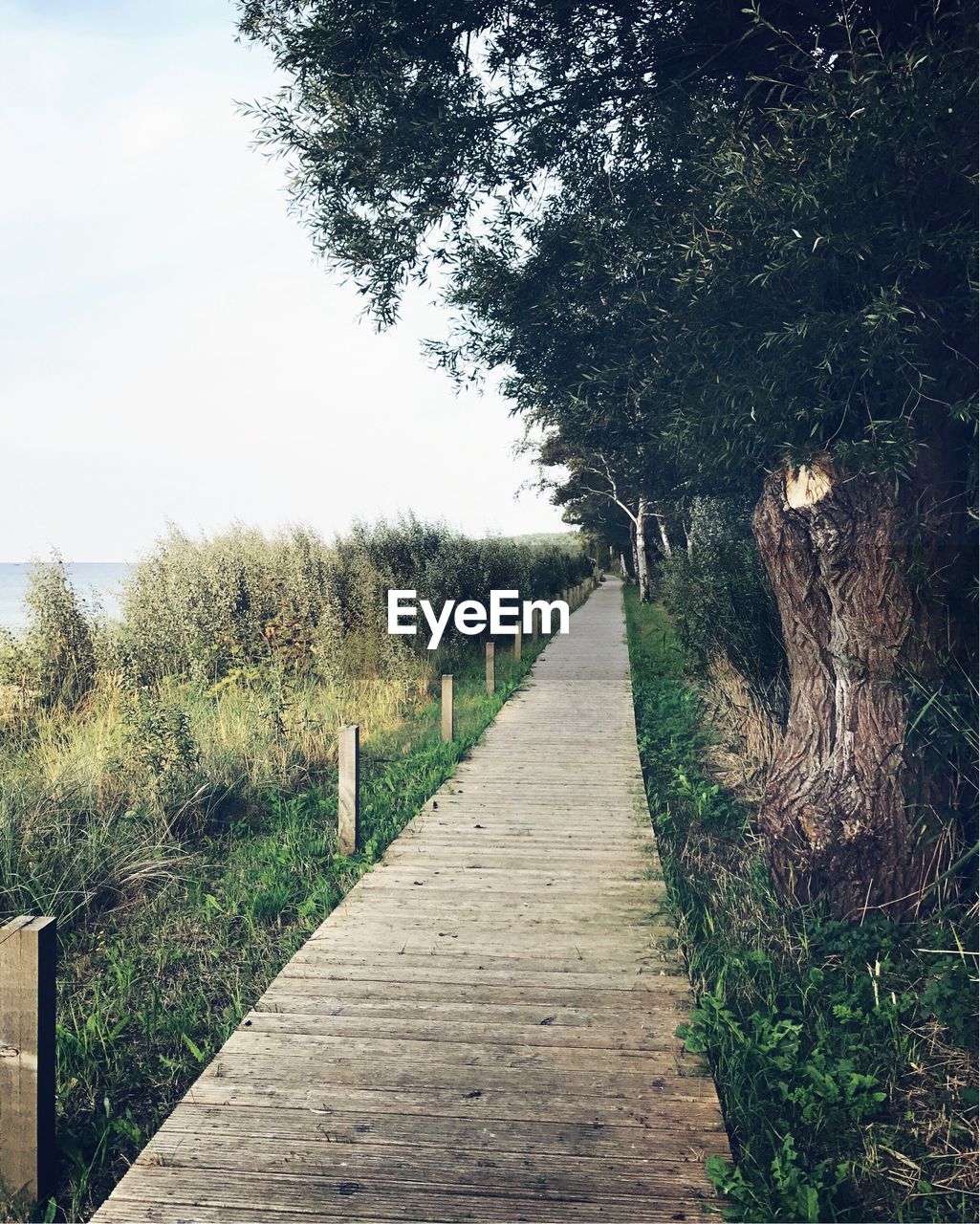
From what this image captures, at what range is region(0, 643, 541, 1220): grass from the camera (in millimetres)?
3400

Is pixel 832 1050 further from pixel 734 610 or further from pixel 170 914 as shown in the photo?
pixel 734 610

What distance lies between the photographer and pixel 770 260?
4637mm

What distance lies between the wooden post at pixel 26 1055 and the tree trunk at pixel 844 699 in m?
4.05

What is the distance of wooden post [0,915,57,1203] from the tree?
405cm

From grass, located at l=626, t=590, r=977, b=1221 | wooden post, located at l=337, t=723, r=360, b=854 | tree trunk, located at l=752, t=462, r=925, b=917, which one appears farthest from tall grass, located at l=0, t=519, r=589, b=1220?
tree trunk, located at l=752, t=462, r=925, b=917

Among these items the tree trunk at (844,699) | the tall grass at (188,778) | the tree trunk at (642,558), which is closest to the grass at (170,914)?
the tall grass at (188,778)

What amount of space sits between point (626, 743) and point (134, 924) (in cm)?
602

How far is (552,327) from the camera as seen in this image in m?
7.04

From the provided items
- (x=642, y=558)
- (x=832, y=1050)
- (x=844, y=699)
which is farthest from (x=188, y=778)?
(x=642, y=558)

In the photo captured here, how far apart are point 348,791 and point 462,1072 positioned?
2.91m

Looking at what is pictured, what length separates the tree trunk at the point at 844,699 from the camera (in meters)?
4.82

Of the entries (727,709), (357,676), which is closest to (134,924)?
(727,709)

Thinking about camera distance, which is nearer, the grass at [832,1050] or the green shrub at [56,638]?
the grass at [832,1050]

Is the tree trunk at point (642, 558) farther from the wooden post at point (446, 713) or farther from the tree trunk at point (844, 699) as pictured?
the tree trunk at point (844, 699)
